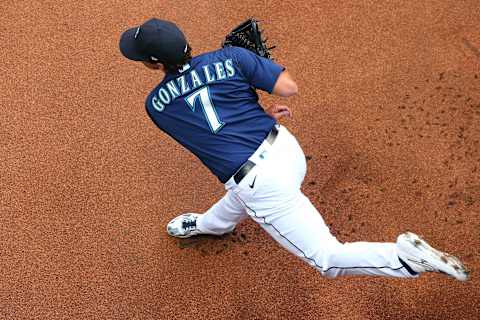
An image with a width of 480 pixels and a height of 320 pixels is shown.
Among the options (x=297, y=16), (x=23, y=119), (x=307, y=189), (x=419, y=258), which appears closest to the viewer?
(x=419, y=258)

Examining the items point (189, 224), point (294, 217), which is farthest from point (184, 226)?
point (294, 217)

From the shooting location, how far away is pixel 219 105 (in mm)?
2109

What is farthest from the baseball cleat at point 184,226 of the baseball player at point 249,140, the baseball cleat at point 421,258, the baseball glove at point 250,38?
the baseball cleat at point 421,258

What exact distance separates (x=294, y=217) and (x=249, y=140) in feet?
1.24

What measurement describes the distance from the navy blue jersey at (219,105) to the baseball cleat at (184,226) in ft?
2.45

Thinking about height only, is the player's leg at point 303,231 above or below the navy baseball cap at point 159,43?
below

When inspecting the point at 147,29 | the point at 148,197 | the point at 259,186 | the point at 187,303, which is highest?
the point at 147,29

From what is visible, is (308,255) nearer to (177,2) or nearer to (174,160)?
(174,160)

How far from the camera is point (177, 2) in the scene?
4.04 metres

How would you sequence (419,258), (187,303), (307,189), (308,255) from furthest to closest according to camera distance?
1. (307,189)
2. (187,303)
3. (308,255)
4. (419,258)

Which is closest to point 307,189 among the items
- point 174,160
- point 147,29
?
point 174,160

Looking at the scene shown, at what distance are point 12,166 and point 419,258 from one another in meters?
2.50

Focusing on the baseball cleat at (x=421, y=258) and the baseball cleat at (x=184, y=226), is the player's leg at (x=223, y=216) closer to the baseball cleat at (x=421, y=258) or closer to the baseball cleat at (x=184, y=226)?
the baseball cleat at (x=184, y=226)

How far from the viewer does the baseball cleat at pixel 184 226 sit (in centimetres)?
287
